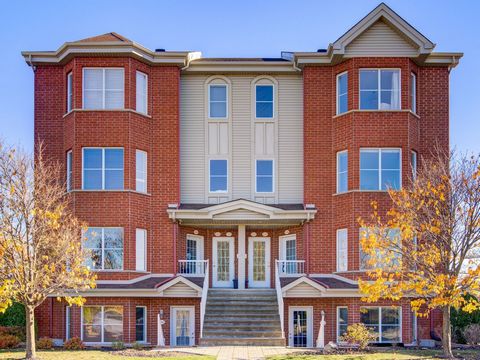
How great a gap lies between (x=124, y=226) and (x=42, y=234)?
21.2 feet

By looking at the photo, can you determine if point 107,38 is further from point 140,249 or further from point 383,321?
point 383,321

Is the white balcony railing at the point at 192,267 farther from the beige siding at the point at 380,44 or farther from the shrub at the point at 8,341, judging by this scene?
the beige siding at the point at 380,44

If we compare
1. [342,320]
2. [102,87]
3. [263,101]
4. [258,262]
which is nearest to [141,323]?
[258,262]

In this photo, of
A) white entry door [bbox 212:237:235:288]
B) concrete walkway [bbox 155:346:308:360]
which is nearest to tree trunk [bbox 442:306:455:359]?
concrete walkway [bbox 155:346:308:360]

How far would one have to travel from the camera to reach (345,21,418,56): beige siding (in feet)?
88.2

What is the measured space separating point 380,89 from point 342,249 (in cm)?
638

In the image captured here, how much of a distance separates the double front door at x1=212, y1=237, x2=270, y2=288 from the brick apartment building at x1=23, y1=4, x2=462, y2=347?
6cm

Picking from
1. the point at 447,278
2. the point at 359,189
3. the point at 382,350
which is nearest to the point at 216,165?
the point at 359,189

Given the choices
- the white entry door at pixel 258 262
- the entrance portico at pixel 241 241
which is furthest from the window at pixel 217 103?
the white entry door at pixel 258 262

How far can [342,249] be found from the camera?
27.1 m

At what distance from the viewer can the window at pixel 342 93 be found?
90.3 feet

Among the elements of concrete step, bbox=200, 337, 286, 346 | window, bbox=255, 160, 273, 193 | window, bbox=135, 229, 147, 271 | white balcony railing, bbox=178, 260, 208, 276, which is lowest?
concrete step, bbox=200, 337, 286, 346

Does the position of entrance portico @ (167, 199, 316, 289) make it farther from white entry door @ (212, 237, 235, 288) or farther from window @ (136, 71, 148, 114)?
window @ (136, 71, 148, 114)

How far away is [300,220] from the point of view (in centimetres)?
2788
